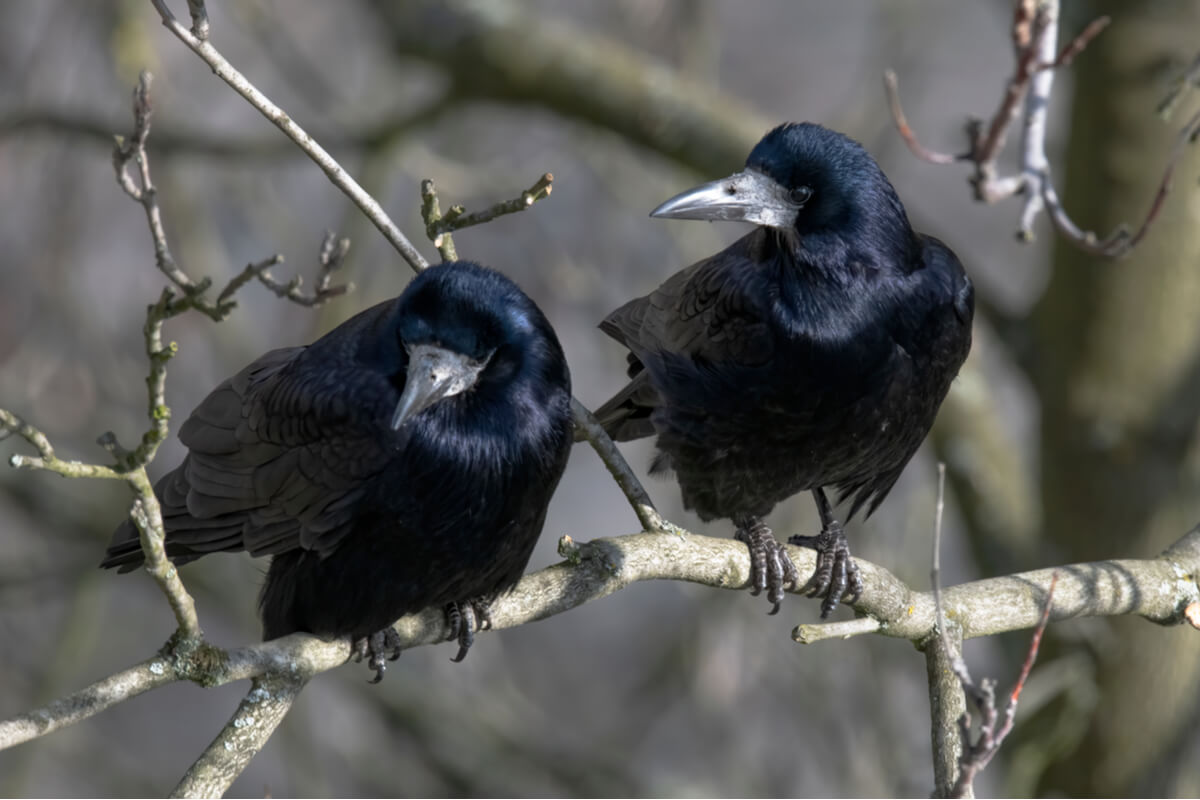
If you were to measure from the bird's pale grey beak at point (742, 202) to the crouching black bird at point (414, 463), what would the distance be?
49 centimetres

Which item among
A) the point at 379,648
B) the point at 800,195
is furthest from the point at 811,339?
the point at 379,648

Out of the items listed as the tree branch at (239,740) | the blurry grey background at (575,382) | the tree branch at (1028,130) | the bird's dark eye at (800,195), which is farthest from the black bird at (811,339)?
the blurry grey background at (575,382)

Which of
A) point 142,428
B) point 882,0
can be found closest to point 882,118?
point 882,0

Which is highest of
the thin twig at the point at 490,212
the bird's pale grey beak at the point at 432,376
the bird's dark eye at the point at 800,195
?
the thin twig at the point at 490,212

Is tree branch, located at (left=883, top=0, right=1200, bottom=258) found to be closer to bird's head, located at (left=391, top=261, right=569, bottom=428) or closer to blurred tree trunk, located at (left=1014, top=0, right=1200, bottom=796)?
blurred tree trunk, located at (left=1014, top=0, right=1200, bottom=796)

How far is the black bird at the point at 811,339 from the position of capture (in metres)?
3.48

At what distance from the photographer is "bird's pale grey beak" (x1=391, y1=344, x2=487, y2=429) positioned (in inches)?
112

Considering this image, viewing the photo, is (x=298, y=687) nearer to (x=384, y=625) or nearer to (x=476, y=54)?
(x=384, y=625)

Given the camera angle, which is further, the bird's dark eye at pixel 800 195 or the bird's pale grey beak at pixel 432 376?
the bird's dark eye at pixel 800 195

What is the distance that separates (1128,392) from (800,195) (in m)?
2.28

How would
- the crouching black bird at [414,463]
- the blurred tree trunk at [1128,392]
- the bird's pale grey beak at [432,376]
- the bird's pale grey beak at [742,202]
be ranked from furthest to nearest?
the blurred tree trunk at [1128,392], the bird's pale grey beak at [742,202], the crouching black bird at [414,463], the bird's pale grey beak at [432,376]

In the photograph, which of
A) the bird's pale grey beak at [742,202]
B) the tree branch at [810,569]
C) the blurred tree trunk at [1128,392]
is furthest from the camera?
the blurred tree trunk at [1128,392]

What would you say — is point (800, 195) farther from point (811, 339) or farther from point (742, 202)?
point (811, 339)

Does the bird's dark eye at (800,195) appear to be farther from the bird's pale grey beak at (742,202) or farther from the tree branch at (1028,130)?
the tree branch at (1028,130)
